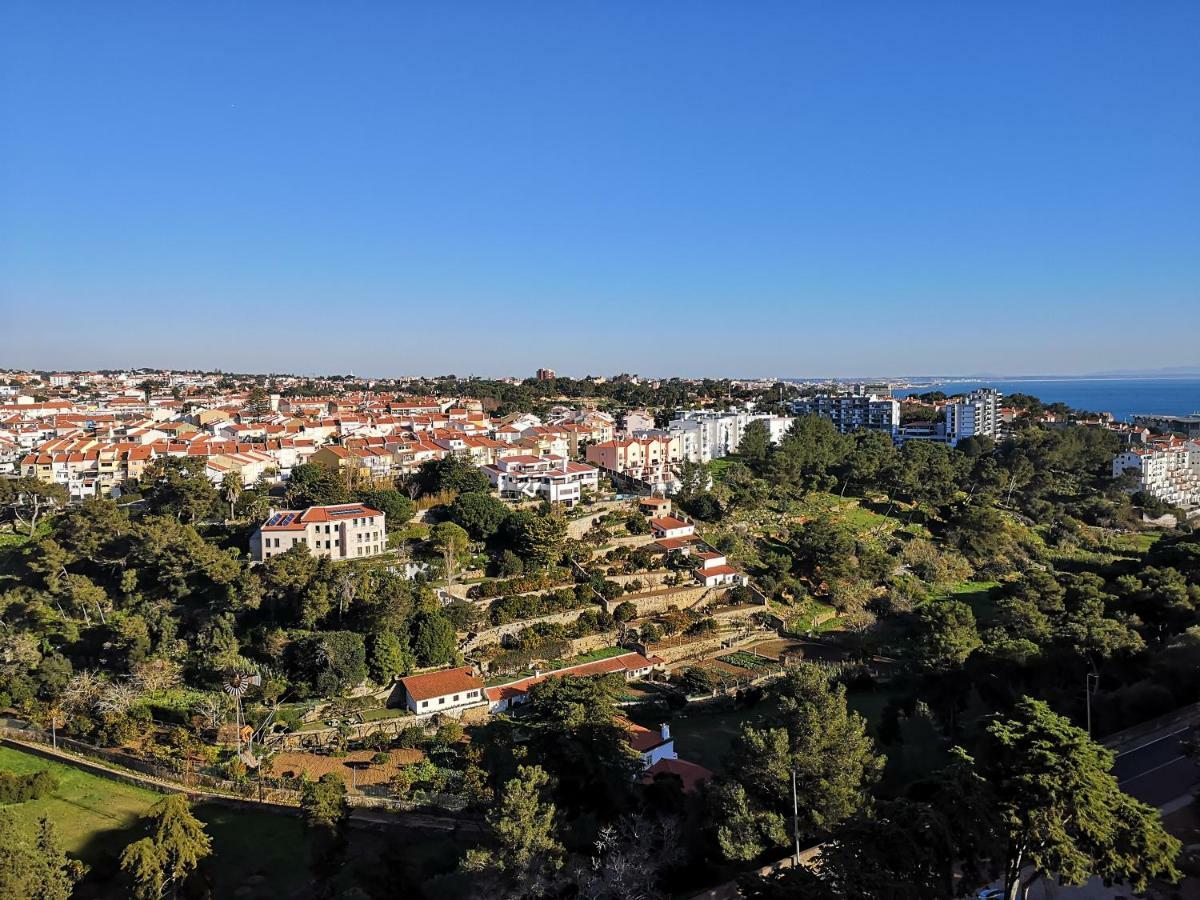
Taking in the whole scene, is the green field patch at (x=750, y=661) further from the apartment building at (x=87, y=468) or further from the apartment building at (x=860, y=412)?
the apartment building at (x=860, y=412)

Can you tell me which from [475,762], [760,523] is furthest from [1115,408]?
[475,762]

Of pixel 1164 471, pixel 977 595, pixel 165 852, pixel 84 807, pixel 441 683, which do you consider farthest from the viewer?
pixel 1164 471

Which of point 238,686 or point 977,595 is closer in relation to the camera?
point 238,686

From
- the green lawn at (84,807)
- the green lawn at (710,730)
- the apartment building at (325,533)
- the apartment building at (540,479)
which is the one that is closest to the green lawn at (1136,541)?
the green lawn at (710,730)

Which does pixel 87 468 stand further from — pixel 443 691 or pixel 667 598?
pixel 667 598

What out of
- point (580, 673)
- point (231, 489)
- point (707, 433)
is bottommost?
point (580, 673)

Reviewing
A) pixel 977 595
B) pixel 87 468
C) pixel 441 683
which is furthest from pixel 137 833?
pixel 977 595

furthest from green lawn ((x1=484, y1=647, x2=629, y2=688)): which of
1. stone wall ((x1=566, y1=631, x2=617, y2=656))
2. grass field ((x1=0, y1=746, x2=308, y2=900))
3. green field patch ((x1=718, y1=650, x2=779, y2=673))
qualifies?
grass field ((x1=0, y1=746, x2=308, y2=900))

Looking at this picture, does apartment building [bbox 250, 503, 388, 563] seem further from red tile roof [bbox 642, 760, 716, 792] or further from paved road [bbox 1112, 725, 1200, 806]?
paved road [bbox 1112, 725, 1200, 806]
